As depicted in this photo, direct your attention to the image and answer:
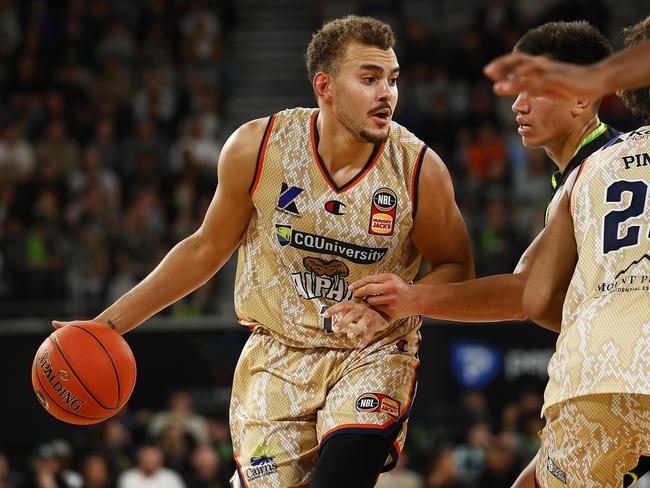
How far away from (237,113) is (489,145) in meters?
4.23

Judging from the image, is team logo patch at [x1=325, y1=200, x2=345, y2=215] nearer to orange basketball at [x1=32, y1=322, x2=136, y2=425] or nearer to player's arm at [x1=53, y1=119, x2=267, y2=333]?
player's arm at [x1=53, y1=119, x2=267, y2=333]

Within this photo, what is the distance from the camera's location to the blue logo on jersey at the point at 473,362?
11.7 metres

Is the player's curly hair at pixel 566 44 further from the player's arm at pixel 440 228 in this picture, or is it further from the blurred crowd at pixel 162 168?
the blurred crowd at pixel 162 168

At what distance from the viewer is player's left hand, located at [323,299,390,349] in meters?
4.32

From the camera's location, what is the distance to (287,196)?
4891 mm

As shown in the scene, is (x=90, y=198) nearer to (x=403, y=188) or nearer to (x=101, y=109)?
(x=101, y=109)

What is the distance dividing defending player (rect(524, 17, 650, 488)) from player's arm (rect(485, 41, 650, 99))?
2.21ft

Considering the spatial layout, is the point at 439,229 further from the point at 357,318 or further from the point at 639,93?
the point at 639,93

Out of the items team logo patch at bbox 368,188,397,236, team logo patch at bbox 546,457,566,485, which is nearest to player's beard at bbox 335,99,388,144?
team logo patch at bbox 368,188,397,236

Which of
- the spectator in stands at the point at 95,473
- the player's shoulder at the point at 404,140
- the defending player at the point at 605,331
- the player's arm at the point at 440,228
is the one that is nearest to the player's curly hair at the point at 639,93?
the defending player at the point at 605,331

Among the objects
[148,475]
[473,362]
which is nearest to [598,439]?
[148,475]

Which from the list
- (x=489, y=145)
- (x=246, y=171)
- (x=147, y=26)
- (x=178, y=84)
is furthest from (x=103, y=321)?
(x=147, y=26)

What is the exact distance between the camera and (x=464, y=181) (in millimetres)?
13781

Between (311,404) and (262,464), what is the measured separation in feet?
1.11
